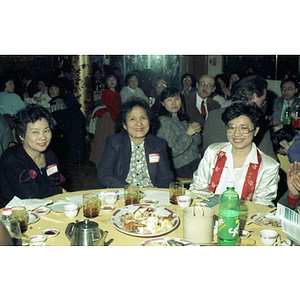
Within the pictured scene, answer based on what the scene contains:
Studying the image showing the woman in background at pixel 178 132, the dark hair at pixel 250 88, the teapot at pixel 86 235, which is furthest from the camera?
the woman in background at pixel 178 132

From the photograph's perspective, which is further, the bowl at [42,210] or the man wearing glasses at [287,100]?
the man wearing glasses at [287,100]

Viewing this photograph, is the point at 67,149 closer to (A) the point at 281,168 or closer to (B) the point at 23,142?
(B) the point at 23,142

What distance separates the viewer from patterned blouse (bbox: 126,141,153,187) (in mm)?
2738

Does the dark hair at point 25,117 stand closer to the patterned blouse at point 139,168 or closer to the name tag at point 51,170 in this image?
the name tag at point 51,170

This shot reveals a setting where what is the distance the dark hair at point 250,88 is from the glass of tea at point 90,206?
2008 millimetres

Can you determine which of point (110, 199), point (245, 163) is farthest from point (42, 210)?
point (245, 163)

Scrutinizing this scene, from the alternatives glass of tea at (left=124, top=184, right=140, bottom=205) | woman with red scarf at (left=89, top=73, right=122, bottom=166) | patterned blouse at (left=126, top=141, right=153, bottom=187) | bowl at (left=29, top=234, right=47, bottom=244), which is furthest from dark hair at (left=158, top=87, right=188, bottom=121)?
bowl at (left=29, top=234, right=47, bottom=244)

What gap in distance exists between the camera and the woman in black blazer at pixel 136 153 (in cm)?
269

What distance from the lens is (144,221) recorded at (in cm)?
164

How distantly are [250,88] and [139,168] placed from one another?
1370 millimetres

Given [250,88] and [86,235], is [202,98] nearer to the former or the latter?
[250,88]

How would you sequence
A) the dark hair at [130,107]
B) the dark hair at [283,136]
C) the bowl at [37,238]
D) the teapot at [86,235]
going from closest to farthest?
the teapot at [86,235] < the bowl at [37,238] < the dark hair at [130,107] < the dark hair at [283,136]

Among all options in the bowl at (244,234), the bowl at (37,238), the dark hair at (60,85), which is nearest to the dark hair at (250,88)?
the bowl at (244,234)
